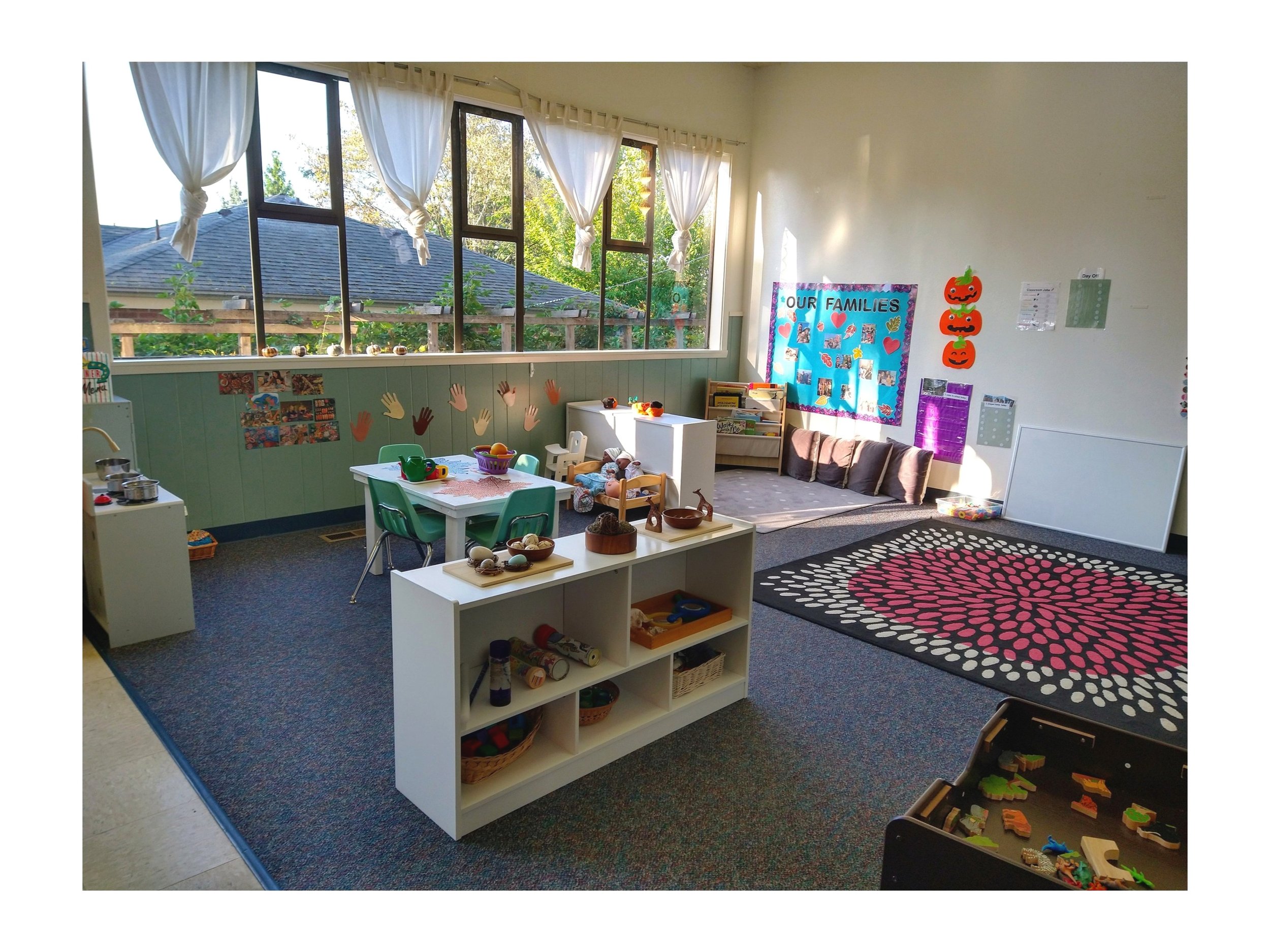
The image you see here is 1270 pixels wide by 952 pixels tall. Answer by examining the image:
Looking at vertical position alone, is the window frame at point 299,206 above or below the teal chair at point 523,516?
above

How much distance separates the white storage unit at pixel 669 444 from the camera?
17.8 ft

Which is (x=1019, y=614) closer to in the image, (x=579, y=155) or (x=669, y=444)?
(x=669, y=444)

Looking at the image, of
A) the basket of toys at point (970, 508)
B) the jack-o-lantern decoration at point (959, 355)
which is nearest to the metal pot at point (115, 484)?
the basket of toys at point (970, 508)

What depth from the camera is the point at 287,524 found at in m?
4.94

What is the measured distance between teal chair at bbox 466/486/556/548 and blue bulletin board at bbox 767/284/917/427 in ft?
12.7

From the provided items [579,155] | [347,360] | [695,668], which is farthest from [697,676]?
[579,155]

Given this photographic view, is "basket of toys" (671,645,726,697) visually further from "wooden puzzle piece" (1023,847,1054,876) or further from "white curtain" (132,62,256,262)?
"white curtain" (132,62,256,262)

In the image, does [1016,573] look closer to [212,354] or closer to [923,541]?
[923,541]

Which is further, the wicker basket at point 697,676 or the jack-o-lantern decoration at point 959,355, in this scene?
the jack-o-lantern decoration at point 959,355

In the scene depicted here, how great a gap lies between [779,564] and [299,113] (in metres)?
3.93

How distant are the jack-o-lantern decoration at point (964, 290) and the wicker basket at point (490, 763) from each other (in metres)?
4.93

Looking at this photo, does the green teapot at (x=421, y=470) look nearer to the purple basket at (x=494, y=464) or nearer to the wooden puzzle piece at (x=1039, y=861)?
the purple basket at (x=494, y=464)

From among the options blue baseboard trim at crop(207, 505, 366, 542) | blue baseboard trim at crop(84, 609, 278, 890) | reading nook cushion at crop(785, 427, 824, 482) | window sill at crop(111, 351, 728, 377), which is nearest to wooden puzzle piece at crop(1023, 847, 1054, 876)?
blue baseboard trim at crop(84, 609, 278, 890)

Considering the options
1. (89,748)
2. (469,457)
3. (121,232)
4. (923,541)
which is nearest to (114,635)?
(89,748)
